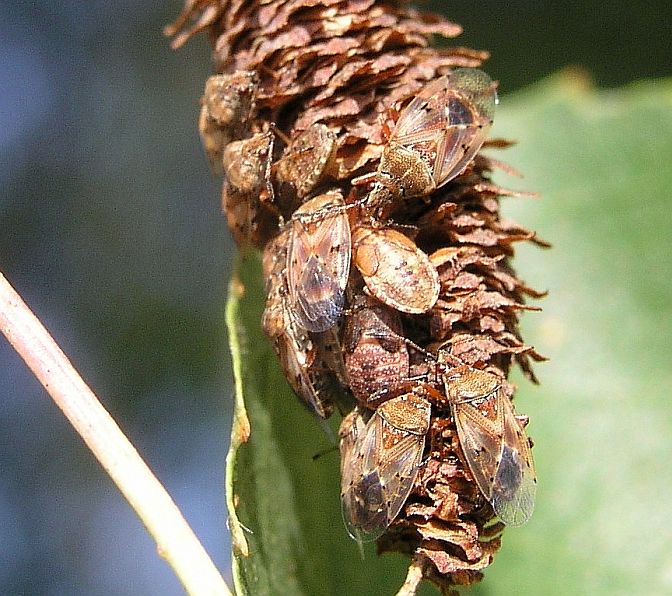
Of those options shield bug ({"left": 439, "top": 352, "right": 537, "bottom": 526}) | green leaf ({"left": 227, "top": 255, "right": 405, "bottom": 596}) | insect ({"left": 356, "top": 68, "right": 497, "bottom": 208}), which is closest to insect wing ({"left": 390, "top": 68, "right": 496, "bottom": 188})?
insect ({"left": 356, "top": 68, "right": 497, "bottom": 208})

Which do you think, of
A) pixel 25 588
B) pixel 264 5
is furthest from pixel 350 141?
pixel 25 588

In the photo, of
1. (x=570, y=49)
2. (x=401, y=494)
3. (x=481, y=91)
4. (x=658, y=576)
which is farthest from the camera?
(x=570, y=49)

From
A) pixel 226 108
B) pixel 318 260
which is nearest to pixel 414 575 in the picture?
pixel 318 260

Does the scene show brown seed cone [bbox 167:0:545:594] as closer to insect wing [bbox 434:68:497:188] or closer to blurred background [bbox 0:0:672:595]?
insect wing [bbox 434:68:497:188]

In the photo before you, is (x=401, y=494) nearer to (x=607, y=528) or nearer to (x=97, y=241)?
(x=607, y=528)

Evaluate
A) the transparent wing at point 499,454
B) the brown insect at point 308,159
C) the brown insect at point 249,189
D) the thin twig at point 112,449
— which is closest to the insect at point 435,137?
the brown insect at point 308,159

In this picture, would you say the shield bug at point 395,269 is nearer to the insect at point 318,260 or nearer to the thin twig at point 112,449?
the insect at point 318,260
